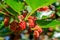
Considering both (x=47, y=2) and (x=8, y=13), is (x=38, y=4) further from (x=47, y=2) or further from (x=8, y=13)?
(x=8, y=13)

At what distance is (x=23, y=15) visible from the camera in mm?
1279

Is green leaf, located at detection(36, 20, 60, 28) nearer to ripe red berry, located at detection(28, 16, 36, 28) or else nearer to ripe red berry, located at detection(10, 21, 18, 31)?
ripe red berry, located at detection(28, 16, 36, 28)

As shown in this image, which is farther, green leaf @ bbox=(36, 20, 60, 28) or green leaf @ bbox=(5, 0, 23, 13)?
green leaf @ bbox=(36, 20, 60, 28)

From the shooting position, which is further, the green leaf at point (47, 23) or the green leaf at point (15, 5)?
the green leaf at point (47, 23)

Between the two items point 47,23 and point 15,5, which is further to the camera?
point 47,23

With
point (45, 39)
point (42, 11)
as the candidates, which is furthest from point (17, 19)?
point (45, 39)

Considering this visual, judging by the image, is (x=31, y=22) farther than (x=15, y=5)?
Yes

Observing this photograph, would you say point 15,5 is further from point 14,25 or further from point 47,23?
point 47,23

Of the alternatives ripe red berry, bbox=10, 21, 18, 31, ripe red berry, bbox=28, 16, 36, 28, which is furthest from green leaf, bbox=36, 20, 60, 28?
ripe red berry, bbox=10, 21, 18, 31

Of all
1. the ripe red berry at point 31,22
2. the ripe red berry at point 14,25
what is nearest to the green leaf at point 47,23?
the ripe red berry at point 31,22

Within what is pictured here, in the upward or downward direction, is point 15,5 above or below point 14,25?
above

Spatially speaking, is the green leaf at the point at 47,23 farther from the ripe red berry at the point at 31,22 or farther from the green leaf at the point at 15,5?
the green leaf at the point at 15,5

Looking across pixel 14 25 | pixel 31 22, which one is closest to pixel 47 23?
pixel 31 22

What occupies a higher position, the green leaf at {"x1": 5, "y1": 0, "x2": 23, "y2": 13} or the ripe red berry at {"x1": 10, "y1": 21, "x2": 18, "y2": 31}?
the green leaf at {"x1": 5, "y1": 0, "x2": 23, "y2": 13}
